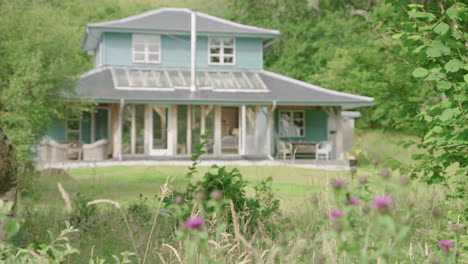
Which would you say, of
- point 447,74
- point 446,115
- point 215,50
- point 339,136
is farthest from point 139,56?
point 446,115

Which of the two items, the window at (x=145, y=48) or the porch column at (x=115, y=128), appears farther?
the window at (x=145, y=48)

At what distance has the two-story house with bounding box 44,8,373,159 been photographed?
76.9 feet

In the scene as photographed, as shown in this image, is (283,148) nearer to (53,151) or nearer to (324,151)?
(324,151)

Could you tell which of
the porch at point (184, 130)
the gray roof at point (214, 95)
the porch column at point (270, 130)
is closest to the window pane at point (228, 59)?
the gray roof at point (214, 95)

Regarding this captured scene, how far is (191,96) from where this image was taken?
22.8 meters

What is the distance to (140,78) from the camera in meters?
24.5

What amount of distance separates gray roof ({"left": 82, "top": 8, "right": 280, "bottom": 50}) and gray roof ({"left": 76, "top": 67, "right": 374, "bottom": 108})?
1.92m

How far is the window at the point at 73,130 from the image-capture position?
23.9 metres

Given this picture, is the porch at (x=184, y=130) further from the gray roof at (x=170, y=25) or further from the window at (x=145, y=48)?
the gray roof at (x=170, y=25)

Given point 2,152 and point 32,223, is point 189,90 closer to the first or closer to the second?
point 32,223

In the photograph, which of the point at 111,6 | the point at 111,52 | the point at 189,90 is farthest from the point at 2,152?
the point at 111,6

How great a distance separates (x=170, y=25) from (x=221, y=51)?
2.60m

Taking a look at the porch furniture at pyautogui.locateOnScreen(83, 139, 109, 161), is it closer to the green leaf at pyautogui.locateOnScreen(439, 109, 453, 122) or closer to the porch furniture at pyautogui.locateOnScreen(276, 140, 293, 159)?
the porch furniture at pyautogui.locateOnScreen(276, 140, 293, 159)

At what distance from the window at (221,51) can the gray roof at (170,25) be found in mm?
603
